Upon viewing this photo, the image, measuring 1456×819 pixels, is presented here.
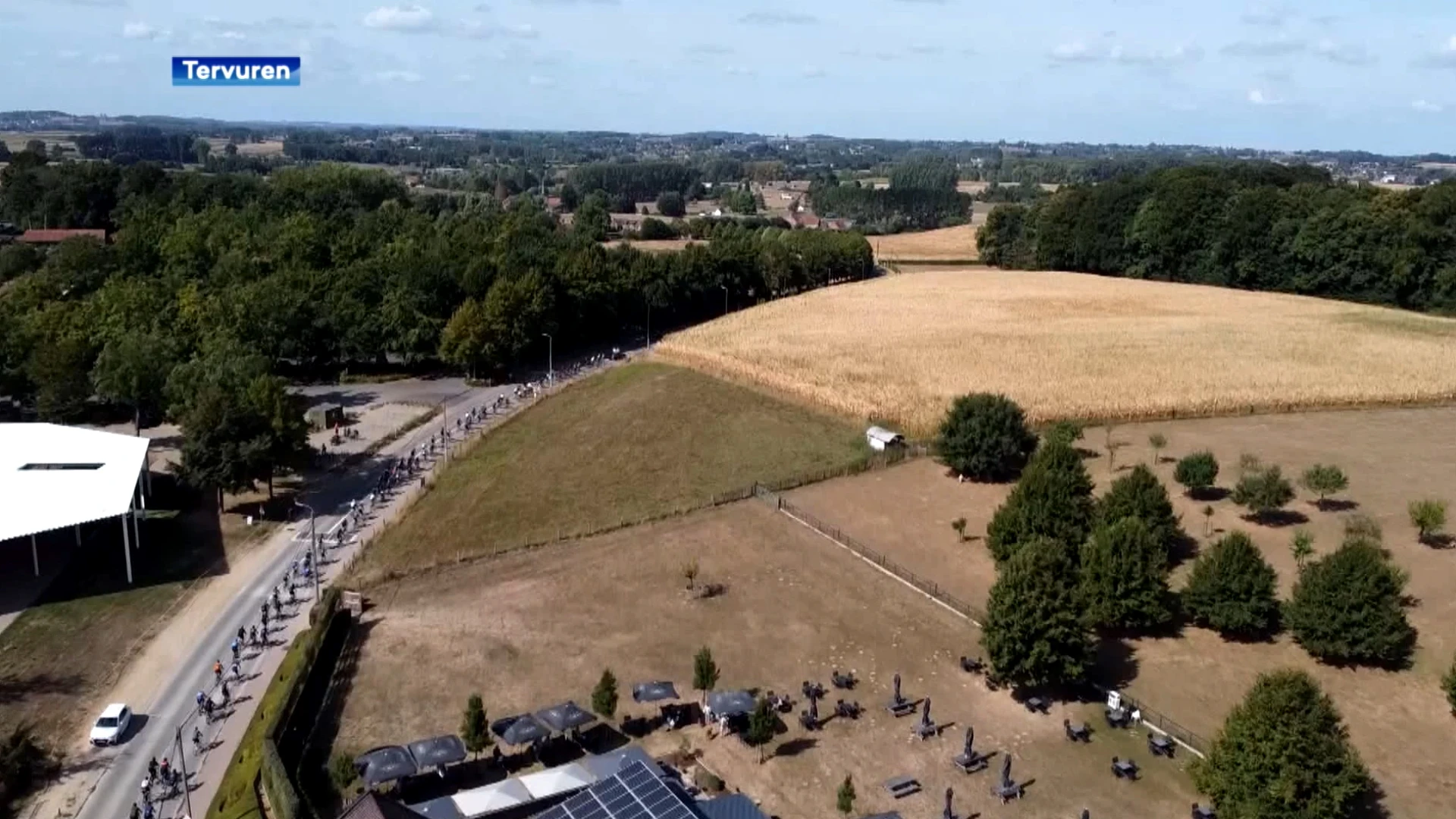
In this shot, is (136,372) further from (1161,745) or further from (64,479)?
(1161,745)

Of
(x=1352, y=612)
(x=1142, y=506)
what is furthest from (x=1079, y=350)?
(x=1352, y=612)

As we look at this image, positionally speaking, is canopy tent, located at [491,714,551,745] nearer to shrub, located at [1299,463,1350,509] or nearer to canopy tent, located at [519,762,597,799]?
canopy tent, located at [519,762,597,799]

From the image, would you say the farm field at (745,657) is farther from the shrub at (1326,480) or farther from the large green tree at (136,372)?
the large green tree at (136,372)

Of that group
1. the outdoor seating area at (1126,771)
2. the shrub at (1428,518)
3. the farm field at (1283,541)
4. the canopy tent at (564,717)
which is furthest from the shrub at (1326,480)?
the canopy tent at (564,717)

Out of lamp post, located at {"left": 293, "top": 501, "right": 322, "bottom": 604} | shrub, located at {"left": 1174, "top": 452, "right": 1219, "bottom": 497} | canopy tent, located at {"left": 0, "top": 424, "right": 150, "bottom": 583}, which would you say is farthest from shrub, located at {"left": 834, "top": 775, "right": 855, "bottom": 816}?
canopy tent, located at {"left": 0, "top": 424, "right": 150, "bottom": 583}

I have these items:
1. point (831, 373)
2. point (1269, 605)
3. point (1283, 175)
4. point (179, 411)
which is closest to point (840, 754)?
point (1269, 605)
